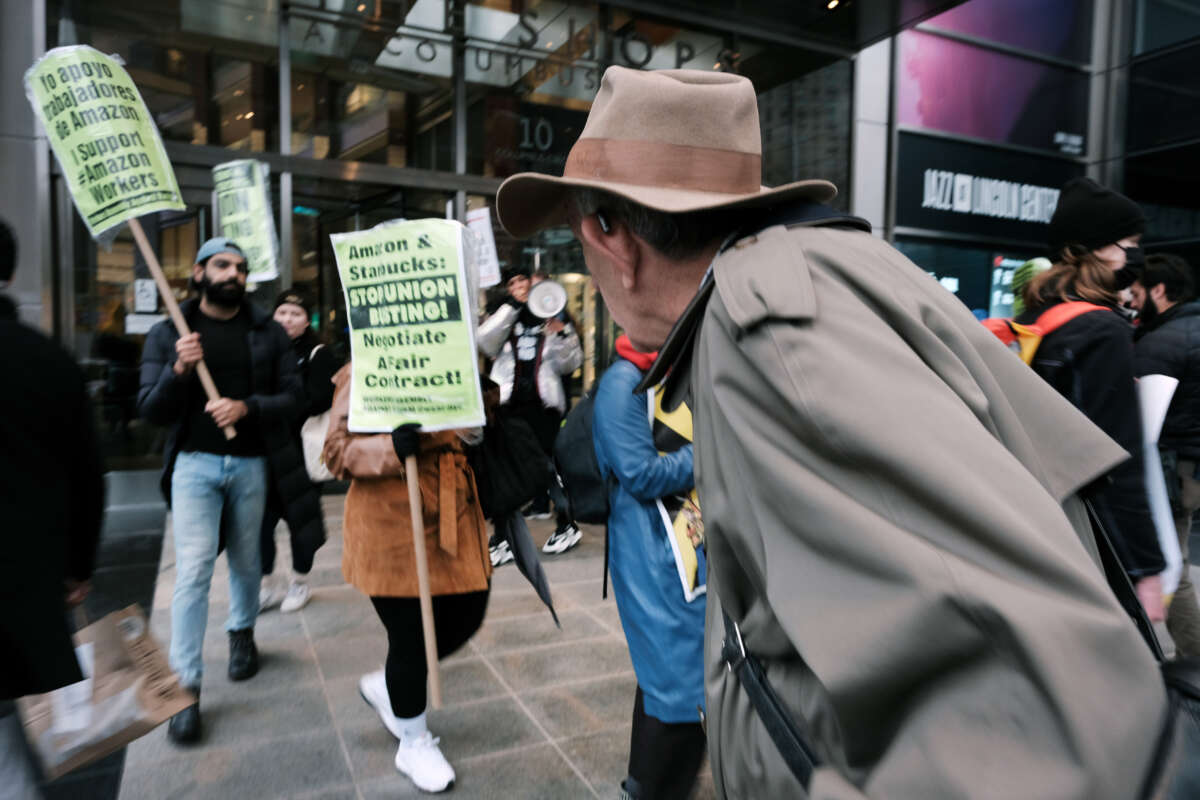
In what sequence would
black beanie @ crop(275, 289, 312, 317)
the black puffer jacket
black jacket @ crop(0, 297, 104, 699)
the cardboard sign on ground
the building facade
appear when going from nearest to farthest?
1. black jacket @ crop(0, 297, 104, 699)
2. the cardboard sign on ground
3. the black puffer jacket
4. black beanie @ crop(275, 289, 312, 317)
5. the building facade

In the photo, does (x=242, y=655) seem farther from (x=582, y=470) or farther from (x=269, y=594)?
(x=582, y=470)

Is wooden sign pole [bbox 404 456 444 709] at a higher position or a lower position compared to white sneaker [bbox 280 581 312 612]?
higher

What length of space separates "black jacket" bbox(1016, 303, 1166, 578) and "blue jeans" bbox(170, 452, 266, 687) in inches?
138

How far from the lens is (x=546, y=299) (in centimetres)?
686

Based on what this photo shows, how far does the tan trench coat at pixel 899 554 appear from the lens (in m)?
0.67

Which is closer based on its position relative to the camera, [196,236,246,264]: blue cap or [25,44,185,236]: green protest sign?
[25,44,185,236]: green protest sign

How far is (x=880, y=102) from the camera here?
10.8 meters

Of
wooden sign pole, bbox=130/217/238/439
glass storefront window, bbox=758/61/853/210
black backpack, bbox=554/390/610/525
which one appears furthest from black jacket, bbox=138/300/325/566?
glass storefront window, bbox=758/61/853/210

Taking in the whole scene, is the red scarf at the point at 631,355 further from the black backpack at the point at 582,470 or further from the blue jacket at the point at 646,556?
the black backpack at the point at 582,470

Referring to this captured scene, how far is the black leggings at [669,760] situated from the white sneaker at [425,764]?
2.72 feet

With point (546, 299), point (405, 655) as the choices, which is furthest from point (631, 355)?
point (546, 299)

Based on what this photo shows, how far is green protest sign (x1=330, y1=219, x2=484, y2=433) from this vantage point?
2.94 meters

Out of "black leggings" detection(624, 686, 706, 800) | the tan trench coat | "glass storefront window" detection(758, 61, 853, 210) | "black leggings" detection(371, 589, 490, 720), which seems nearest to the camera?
the tan trench coat

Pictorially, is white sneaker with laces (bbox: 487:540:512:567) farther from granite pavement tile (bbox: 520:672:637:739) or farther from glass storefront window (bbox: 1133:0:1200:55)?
glass storefront window (bbox: 1133:0:1200:55)
